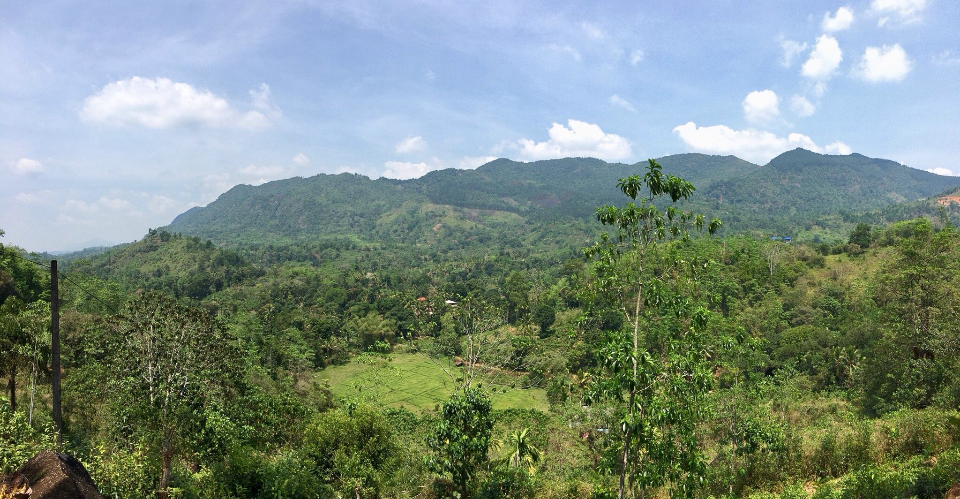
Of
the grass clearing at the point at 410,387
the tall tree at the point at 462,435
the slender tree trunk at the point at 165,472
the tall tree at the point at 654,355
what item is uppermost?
the tall tree at the point at 654,355

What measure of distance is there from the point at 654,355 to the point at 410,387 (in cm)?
3876

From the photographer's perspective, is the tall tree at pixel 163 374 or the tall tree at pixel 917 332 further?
the tall tree at pixel 917 332

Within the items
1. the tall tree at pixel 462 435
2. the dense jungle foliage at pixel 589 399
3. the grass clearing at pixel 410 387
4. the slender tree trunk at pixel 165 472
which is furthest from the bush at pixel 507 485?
Answer: the grass clearing at pixel 410 387

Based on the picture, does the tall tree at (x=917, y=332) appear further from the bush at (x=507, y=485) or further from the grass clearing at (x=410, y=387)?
the grass clearing at (x=410, y=387)

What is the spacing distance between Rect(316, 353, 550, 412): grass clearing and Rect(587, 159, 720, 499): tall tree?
28671mm

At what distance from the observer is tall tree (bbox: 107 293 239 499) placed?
12.2 metres

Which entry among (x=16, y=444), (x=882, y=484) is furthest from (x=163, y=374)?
(x=882, y=484)

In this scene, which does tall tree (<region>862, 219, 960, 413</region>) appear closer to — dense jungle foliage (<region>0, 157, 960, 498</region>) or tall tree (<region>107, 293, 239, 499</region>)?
dense jungle foliage (<region>0, 157, 960, 498</region>)

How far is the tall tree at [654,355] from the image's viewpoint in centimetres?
663

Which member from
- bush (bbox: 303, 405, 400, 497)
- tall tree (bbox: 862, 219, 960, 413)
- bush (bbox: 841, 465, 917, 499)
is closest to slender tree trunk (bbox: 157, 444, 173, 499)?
bush (bbox: 303, 405, 400, 497)

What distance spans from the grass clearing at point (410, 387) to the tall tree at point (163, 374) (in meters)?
21.7

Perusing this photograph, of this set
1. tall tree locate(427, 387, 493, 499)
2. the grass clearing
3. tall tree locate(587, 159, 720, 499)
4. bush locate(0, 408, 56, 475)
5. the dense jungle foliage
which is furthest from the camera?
the grass clearing

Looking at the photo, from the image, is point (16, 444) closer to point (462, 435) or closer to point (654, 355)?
point (462, 435)

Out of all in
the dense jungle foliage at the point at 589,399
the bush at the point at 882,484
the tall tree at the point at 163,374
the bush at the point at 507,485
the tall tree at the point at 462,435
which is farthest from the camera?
the tall tree at the point at 163,374
